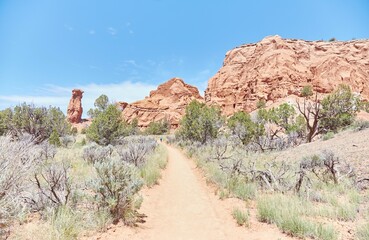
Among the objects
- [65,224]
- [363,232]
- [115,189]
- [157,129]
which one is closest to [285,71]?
[157,129]

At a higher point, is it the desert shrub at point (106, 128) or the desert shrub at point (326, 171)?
the desert shrub at point (106, 128)

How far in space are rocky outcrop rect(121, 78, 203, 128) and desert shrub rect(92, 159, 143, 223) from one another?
74595 millimetres

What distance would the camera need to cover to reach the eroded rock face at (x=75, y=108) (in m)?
111

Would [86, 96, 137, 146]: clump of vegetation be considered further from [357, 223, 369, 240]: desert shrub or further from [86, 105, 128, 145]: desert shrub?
[357, 223, 369, 240]: desert shrub

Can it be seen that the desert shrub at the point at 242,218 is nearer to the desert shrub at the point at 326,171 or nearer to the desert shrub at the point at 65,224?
the desert shrub at the point at 326,171

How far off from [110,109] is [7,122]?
9.48m

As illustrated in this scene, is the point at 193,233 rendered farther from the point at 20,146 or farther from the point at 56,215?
the point at 20,146

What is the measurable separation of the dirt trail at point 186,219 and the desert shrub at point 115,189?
0.49 m

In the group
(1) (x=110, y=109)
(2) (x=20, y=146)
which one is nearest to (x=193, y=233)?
(2) (x=20, y=146)

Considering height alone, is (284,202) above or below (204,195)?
above

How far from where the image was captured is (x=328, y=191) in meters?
8.22

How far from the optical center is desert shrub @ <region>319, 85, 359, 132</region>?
26.3 meters

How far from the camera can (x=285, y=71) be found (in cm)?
6462

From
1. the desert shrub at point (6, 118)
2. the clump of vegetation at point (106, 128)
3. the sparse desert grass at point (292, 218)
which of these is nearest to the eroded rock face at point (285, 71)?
the clump of vegetation at point (106, 128)
